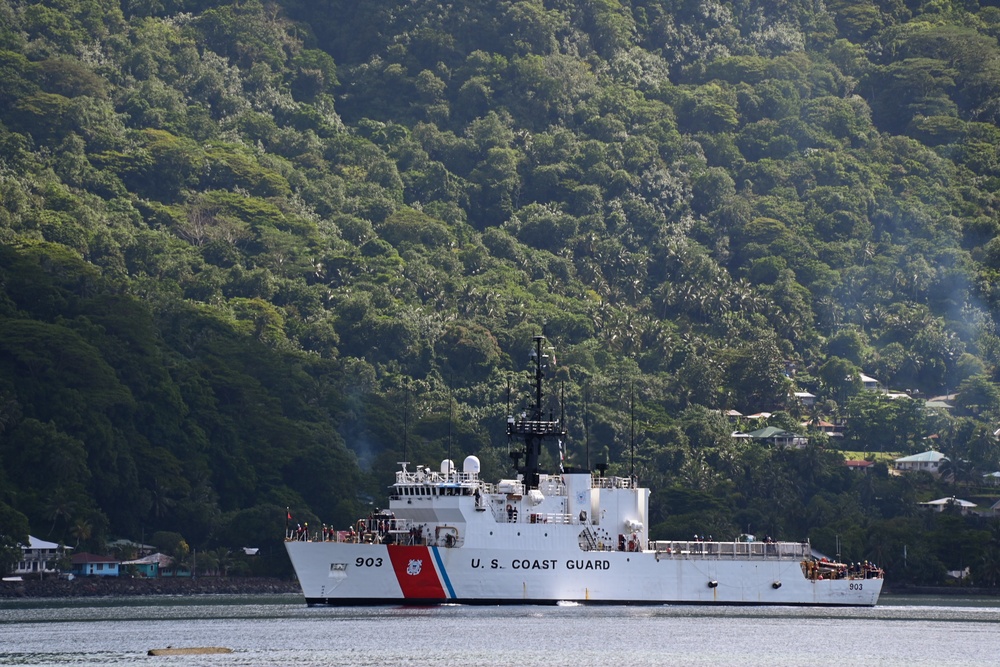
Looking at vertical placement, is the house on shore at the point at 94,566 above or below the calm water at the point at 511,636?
above

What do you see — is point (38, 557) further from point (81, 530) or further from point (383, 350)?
point (383, 350)

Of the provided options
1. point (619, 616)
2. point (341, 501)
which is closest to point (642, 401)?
point (341, 501)

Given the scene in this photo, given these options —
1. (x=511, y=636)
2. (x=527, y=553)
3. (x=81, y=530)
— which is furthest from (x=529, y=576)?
(x=81, y=530)

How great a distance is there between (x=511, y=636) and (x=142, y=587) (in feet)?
146

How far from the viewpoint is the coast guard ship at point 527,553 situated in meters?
74.1

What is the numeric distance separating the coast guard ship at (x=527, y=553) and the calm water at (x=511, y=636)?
3.25ft

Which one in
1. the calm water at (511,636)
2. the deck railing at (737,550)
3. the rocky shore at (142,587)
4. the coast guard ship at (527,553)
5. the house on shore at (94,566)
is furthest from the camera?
the house on shore at (94,566)

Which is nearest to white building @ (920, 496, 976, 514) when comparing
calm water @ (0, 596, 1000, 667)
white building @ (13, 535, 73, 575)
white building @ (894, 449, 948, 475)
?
white building @ (894, 449, 948, 475)

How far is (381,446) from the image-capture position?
137 meters

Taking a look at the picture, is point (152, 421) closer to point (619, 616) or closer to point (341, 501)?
point (341, 501)

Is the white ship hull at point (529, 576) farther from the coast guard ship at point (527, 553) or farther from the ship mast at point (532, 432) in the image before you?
the ship mast at point (532, 432)

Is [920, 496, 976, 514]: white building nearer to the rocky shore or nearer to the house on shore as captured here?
the rocky shore

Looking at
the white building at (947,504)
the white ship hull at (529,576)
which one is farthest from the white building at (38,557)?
the white building at (947,504)

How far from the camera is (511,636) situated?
210 feet
